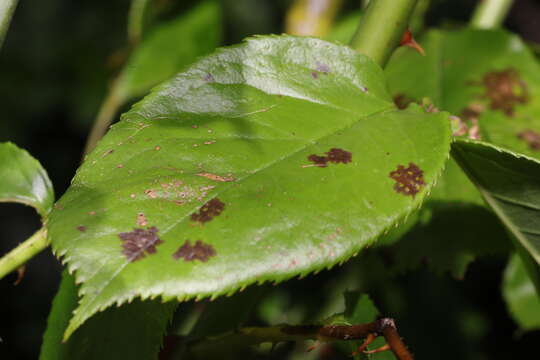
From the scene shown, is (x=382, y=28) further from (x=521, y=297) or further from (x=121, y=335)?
(x=521, y=297)

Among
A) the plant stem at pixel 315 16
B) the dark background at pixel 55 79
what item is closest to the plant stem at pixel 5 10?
the plant stem at pixel 315 16

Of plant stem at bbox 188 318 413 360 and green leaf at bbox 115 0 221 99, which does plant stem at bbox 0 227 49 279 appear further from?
green leaf at bbox 115 0 221 99

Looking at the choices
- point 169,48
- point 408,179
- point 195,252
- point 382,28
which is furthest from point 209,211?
point 169,48

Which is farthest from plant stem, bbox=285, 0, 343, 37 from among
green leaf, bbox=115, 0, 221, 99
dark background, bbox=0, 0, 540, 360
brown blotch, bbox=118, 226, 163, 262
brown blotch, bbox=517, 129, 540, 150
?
dark background, bbox=0, 0, 540, 360

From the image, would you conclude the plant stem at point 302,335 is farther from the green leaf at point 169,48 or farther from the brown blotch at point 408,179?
the green leaf at point 169,48

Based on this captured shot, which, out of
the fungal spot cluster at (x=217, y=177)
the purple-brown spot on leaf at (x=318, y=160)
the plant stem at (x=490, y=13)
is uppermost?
the plant stem at (x=490, y=13)
